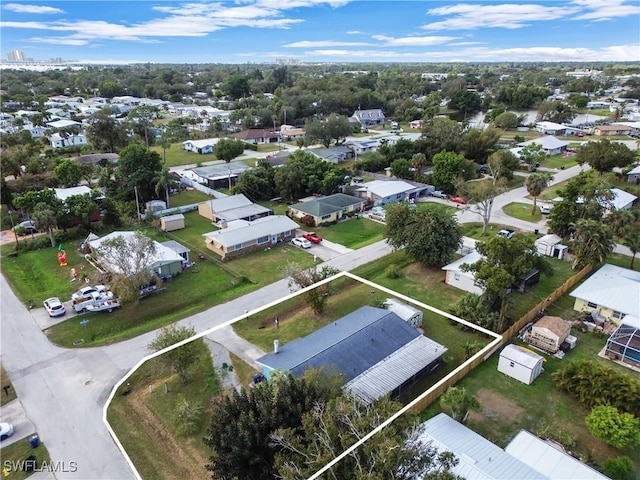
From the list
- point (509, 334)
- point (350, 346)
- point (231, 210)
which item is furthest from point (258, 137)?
point (350, 346)

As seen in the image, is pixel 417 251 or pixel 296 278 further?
pixel 417 251

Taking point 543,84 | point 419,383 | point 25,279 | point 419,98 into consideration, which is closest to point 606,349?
point 419,383

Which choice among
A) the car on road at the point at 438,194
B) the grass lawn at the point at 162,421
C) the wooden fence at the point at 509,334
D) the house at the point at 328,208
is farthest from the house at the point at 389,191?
the grass lawn at the point at 162,421

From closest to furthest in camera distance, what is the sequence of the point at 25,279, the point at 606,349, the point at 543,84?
the point at 606,349 < the point at 25,279 < the point at 543,84

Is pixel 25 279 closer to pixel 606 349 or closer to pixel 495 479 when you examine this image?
pixel 495 479

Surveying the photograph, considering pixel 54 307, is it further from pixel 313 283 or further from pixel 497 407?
pixel 497 407

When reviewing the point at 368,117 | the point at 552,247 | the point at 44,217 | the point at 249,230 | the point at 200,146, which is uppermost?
the point at 368,117
